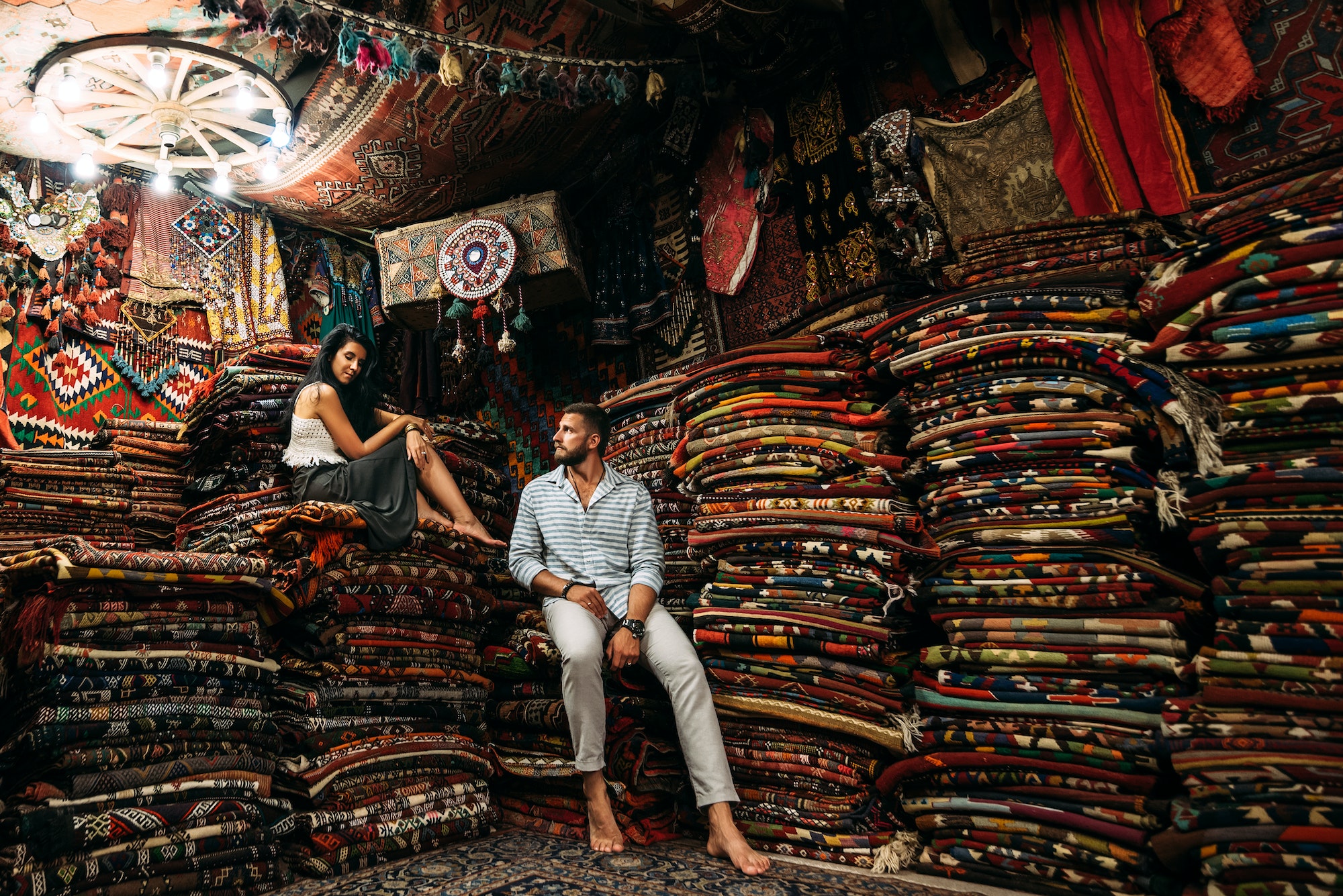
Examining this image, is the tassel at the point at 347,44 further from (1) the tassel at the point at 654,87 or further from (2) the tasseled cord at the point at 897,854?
(2) the tasseled cord at the point at 897,854

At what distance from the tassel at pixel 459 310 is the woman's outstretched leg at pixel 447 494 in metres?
1.21

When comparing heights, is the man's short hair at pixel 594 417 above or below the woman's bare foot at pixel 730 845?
above

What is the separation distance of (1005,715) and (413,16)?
3.66 m

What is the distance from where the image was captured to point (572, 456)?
2832mm

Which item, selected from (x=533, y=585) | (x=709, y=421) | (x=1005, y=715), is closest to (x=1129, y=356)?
(x=1005, y=715)

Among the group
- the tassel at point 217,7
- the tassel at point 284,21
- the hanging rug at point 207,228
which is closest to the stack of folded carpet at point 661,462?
the tassel at point 284,21

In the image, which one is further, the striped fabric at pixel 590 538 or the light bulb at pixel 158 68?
the light bulb at pixel 158 68

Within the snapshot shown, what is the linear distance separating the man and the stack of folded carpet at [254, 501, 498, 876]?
16.2 inches

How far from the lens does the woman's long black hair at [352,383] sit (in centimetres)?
320

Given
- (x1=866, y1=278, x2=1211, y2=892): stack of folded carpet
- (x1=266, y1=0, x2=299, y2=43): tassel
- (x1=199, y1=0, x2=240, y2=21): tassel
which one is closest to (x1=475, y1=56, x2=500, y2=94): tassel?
(x1=266, y1=0, x2=299, y2=43): tassel

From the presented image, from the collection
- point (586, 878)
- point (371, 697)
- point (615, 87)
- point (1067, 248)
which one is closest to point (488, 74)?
point (615, 87)

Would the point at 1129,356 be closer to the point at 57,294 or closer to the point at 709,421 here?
the point at 709,421

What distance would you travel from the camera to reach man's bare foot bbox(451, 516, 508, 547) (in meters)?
3.17

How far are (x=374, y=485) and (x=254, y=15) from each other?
1746 millimetres
